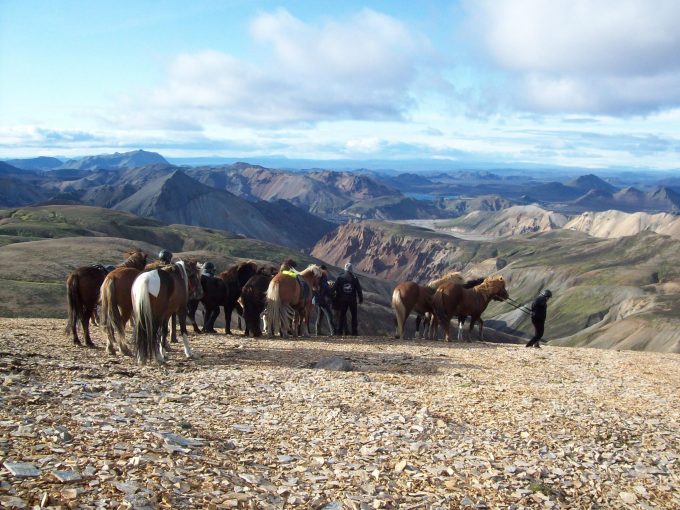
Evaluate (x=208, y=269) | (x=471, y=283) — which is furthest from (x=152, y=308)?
(x=471, y=283)

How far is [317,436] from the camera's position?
28.4 ft

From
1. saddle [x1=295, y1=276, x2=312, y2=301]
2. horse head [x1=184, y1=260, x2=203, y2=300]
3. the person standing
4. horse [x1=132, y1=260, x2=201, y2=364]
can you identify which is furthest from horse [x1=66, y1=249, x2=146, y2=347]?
the person standing

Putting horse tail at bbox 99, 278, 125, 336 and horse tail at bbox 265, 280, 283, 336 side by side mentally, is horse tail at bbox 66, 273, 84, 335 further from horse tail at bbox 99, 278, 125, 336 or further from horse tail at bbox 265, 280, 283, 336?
horse tail at bbox 265, 280, 283, 336

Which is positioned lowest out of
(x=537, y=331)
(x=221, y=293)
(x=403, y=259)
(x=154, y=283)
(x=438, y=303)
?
(x=403, y=259)

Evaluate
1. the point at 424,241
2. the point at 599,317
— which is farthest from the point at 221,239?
the point at 424,241

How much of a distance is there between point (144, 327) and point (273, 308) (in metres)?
6.82

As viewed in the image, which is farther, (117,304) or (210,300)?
(210,300)

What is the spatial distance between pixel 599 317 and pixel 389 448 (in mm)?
98120

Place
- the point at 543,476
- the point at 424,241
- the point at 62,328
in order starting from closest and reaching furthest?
1. the point at 543,476
2. the point at 62,328
3. the point at 424,241

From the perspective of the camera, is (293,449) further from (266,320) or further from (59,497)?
(266,320)

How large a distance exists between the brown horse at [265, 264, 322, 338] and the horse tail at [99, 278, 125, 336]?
615 centimetres

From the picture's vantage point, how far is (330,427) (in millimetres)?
9094

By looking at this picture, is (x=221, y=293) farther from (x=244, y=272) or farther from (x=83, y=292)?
(x=83, y=292)

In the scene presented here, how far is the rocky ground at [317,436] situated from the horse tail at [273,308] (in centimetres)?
471
